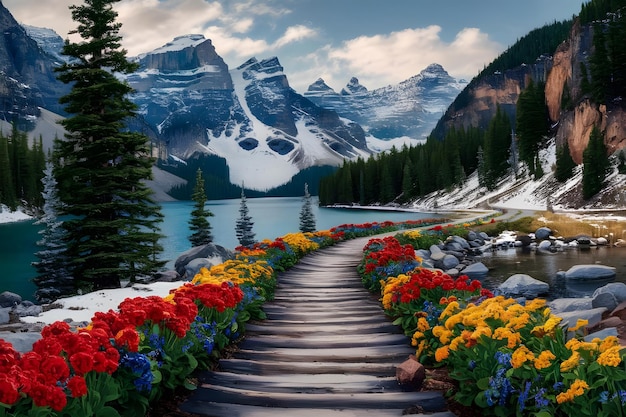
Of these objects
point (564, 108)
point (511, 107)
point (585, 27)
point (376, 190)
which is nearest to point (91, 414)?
point (564, 108)

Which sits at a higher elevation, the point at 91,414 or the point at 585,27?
the point at 585,27

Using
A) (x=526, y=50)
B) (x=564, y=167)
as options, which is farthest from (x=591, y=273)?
(x=526, y=50)

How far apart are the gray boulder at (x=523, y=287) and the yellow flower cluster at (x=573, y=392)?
42.2 ft

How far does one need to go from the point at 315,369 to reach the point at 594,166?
57.0 metres

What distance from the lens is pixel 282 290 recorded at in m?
12.4

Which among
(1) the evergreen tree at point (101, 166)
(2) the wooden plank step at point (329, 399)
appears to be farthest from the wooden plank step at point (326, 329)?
(1) the evergreen tree at point (101, 166)

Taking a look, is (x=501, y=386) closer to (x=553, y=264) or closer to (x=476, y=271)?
(x=476, y=271)

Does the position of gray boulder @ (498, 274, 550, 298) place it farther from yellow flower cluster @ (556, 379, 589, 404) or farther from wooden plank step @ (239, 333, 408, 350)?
yellow flower cluster @ (556, 379, 589, 404)

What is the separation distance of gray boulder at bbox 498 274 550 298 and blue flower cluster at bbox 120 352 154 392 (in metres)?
13.9

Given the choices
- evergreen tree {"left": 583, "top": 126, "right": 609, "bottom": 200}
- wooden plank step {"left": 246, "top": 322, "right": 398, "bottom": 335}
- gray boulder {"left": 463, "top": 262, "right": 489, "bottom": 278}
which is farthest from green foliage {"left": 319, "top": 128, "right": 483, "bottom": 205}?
wooden plank step {"left": 246, "top": 322, "right": 398, "bottom": 335}

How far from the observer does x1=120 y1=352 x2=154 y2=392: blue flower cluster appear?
4.45m

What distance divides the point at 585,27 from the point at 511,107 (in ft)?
322

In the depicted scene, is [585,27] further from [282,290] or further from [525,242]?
[282,290]

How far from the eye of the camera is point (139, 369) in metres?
4.50
